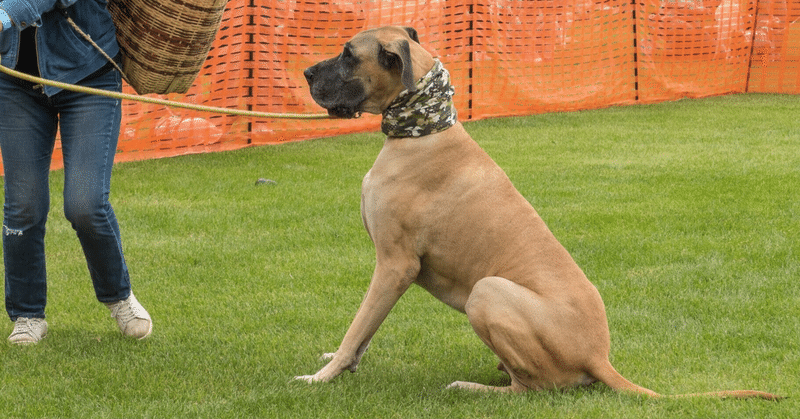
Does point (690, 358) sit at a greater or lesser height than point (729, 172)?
greater

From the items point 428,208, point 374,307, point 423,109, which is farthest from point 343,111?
point 374,307

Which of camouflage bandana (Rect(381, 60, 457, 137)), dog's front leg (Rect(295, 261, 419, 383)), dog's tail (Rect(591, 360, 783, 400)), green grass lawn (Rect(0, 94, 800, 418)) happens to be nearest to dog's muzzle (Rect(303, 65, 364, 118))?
camouflage bandana (Rect(381, 60, 457, 137))

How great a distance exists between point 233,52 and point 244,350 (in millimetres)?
6521

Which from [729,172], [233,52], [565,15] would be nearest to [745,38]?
[565,15]

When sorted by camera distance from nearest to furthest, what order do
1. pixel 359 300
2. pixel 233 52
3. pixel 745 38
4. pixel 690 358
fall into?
pixel 690 358
pixel 359 300
pixel 233 52
pixel 745 38

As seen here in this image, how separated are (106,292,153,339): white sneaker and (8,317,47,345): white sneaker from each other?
0.34m

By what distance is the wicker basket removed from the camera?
12.4 ft

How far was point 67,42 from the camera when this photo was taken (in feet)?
12.2

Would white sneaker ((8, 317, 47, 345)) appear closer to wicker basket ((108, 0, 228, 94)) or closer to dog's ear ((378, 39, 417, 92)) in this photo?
wicker basket ((108, 0, 228, 94))

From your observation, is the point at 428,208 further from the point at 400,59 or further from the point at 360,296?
the point at 360,296

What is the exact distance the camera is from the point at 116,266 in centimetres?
421

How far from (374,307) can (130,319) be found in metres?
1.38

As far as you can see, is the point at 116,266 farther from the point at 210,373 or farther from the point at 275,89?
the point at 275,89

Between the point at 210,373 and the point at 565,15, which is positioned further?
the point at 565,15
